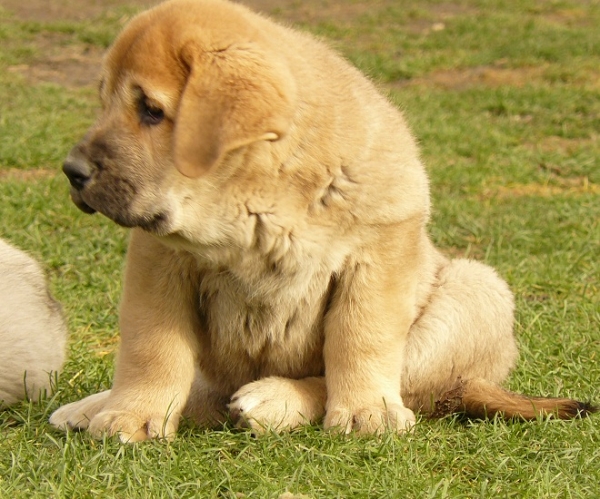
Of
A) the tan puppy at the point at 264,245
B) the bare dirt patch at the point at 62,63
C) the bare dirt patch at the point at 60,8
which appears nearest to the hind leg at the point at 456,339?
the tan puppy at the point at 264,245

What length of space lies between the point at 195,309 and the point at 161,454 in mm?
594

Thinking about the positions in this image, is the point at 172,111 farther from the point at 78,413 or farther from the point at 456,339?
the point at 456,339

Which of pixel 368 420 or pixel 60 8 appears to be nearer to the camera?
pixel 368 420

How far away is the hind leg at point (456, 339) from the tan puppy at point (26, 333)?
5.11 feet

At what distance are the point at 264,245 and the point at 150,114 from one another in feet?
2.02

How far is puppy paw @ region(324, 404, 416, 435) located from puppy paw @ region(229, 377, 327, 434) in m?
0.13

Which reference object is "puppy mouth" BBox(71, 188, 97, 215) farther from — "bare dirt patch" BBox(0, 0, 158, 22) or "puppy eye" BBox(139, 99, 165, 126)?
"bare dirt patch" BBox(0, 0, 158, 22)

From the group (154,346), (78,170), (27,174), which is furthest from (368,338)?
(27,174)

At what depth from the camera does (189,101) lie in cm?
318

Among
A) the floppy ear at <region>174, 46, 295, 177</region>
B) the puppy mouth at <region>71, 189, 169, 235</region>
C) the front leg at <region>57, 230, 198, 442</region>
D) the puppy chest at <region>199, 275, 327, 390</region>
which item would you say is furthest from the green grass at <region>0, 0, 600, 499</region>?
the floppy ear at <region>174, 46, 295, 177</region>

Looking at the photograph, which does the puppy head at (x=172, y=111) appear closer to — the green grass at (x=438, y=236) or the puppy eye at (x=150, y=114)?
the puppy eye at (x=150, y=114)

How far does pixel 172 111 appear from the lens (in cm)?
326

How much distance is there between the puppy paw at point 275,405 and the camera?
3.72 m

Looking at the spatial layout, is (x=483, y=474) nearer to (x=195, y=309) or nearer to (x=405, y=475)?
(x=405, y=475)
